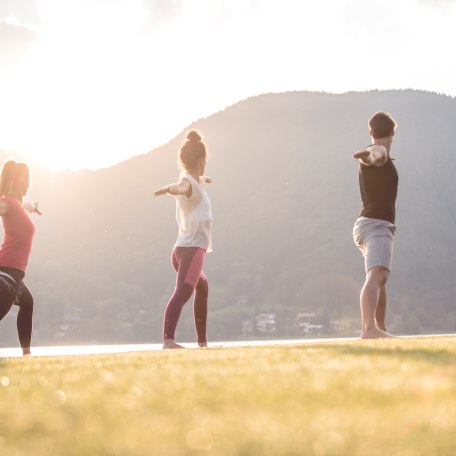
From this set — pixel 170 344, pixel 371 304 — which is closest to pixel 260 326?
pixel 170 344

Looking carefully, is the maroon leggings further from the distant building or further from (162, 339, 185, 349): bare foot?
the distant building

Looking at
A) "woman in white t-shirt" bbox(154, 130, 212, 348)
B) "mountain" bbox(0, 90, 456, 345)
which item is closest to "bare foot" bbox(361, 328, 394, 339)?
"woman in white t-shirt" bbox(154, 130, 212, 348)

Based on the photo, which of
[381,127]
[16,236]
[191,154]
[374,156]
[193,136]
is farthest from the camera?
[193,136]

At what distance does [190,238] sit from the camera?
10125mm

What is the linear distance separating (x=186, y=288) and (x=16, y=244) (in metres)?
2.24

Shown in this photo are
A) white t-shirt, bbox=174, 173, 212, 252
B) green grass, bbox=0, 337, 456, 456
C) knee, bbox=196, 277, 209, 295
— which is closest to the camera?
green grass, bbox=0, 337, 456, 456

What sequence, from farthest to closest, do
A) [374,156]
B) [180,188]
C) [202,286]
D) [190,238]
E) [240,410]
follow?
[202,286], [190,238], [180,188], [374,156], [240,410]

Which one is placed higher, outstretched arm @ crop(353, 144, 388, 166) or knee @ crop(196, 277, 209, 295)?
outstretched arm @ crop(353, 144, 388, 166)

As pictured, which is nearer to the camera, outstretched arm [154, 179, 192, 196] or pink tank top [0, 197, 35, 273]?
pink tank top [0, 197, 35, 273]

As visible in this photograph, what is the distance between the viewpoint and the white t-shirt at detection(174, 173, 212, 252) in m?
10.1

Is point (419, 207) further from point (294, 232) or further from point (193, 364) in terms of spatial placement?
point (193, 364)

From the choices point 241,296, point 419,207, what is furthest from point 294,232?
point 419,207

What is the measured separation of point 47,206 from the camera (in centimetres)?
18112

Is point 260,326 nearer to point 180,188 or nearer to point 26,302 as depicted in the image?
point 180,188
